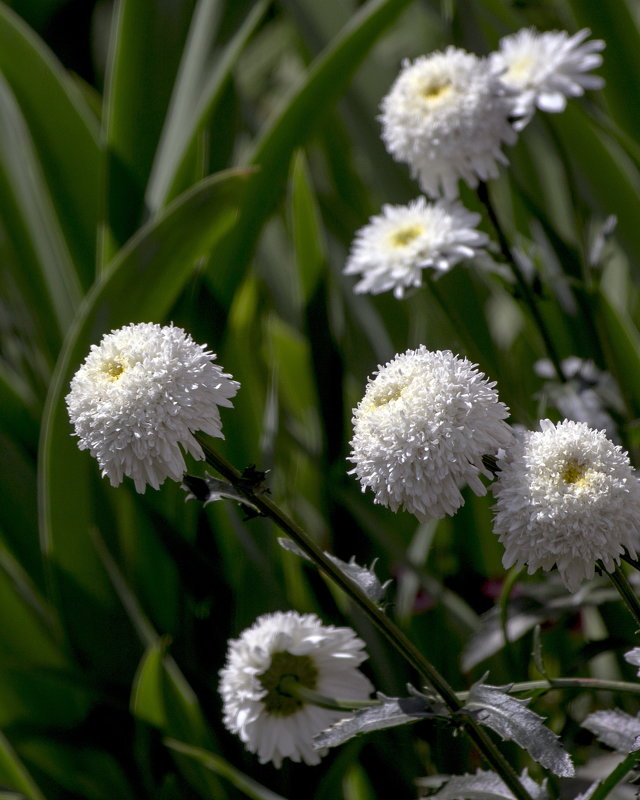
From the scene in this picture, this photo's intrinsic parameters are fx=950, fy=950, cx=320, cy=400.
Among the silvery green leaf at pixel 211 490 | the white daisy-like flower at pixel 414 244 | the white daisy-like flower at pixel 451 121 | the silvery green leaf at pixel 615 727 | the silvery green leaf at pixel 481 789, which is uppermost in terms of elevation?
the white daisy-like flower at pixel 451 121

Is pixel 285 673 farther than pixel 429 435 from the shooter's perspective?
Yes

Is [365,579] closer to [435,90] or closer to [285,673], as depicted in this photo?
[285,673]

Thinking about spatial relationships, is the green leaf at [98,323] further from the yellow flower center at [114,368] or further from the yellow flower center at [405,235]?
the yellow flower center at [114,368]

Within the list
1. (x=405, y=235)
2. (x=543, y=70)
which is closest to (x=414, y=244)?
(x=405, y=235)

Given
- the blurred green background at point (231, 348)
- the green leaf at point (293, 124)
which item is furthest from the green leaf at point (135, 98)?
the green leaf at point (293, 124)

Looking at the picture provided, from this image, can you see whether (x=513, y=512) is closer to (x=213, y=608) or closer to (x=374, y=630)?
(x=374, y=630)

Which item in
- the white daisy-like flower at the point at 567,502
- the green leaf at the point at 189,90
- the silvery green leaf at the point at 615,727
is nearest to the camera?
the white daisy-like flower at the point at 567,502
